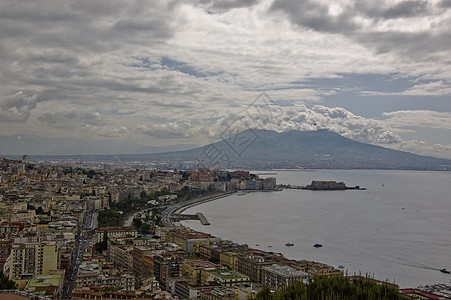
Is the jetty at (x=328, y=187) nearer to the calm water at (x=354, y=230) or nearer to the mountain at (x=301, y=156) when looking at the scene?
the calm water at (x=354, y=230)

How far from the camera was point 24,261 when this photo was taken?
279 inches

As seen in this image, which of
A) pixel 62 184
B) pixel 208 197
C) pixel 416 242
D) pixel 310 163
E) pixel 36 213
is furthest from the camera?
pixel 310 163

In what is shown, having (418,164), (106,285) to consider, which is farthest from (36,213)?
(418,164)

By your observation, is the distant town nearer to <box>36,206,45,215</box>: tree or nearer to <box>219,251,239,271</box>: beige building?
<box>219,251,239,271</box>: beige building

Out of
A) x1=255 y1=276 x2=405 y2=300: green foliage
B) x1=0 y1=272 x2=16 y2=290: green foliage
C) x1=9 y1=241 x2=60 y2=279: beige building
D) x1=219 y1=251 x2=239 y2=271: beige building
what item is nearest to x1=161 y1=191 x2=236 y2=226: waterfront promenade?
x1=219 y1=251 x2=239 y2=271: beige building

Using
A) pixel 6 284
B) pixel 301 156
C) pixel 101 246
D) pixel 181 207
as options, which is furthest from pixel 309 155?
pixel 6 284

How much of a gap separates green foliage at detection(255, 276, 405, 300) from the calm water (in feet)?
14.9

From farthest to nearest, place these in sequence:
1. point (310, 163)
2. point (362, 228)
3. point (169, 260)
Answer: point (310, 163) → point (362, 228) → point (169, 260)

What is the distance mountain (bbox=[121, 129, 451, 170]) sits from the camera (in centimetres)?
5678

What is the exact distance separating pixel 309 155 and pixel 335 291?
2775 inches

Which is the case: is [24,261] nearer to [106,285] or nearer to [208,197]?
[106,285]

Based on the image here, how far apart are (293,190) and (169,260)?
23.8 meters

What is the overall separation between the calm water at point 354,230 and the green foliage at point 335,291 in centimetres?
453

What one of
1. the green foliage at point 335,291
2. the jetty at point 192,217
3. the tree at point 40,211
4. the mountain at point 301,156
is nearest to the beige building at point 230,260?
the green foliage at point 335,291
